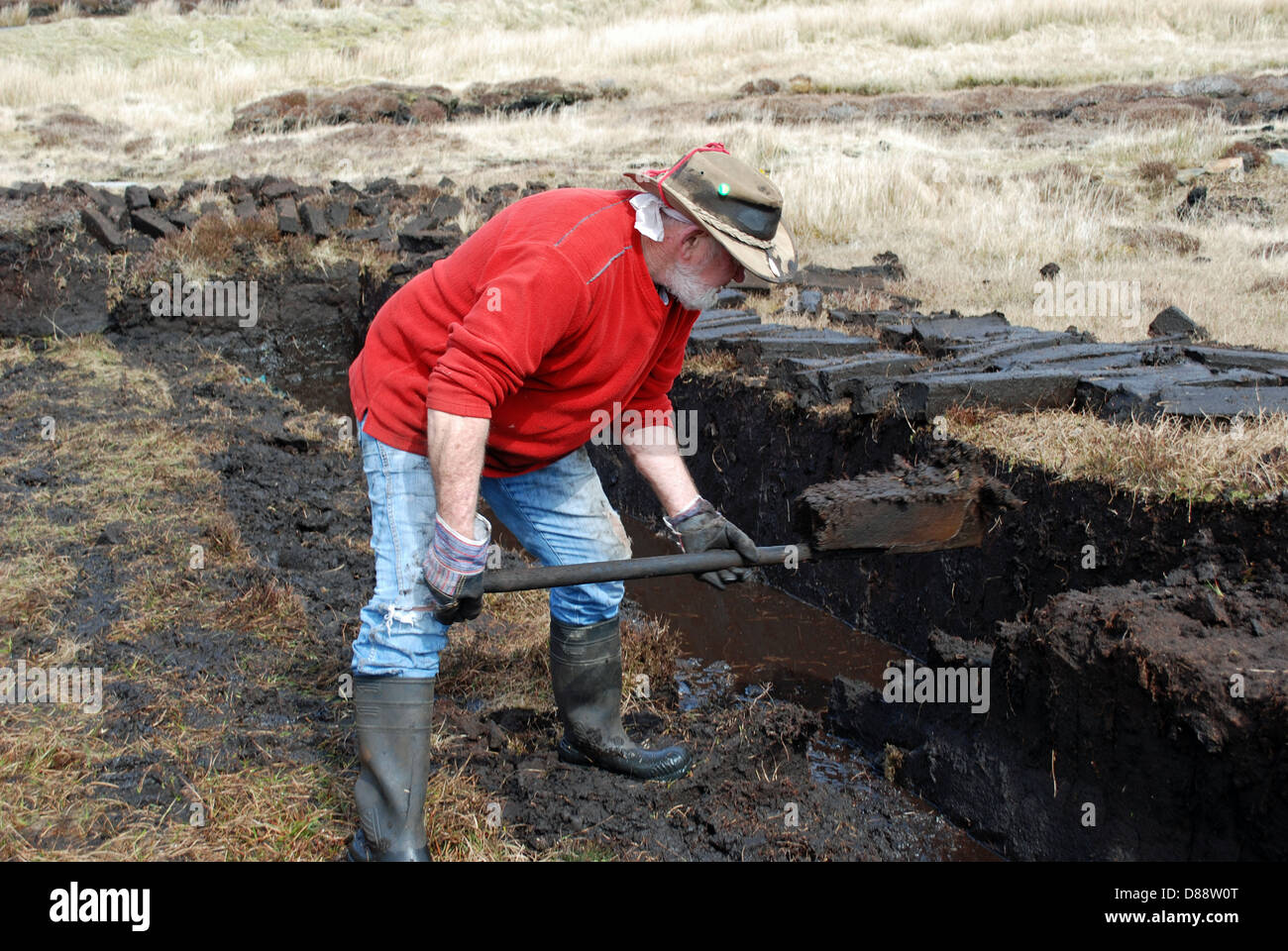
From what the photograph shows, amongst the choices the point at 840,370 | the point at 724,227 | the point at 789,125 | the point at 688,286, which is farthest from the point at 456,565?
the point at 789,125

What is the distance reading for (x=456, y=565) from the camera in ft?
9.73

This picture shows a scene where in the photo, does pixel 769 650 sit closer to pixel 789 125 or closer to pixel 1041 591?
pixel 1041 591

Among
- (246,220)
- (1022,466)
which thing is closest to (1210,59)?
(246,220)

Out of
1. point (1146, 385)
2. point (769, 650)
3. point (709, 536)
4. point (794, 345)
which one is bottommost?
point (769, 650)

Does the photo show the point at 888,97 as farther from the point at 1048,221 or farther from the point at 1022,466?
the point at 1022,466

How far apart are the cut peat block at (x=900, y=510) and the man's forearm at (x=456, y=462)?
125cm

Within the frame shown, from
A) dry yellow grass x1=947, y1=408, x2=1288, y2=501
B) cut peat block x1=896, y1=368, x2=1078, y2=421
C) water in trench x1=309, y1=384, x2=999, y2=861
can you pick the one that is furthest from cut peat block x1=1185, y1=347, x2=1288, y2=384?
water in trench x1=309, y1=384, x2=999, y2=861

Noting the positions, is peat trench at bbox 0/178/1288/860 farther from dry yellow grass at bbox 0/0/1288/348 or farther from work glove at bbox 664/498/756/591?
dry yellow grass at bbox 0/0/1288/348

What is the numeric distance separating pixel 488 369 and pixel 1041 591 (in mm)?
3479

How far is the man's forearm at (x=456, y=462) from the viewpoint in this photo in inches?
109

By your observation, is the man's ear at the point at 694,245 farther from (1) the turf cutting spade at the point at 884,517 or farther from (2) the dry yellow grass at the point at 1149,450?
(2) the dry yellow grass at the point at 1149,450

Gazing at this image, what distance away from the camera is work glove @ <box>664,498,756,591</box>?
366 centimetres

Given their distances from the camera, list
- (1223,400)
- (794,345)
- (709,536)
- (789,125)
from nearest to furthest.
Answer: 1. (709,536)
2. (1223,400)
3. (794,345)
4. (789,125)

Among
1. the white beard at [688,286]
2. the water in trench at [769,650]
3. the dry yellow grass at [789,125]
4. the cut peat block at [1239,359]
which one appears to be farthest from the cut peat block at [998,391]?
the white beard at [688,286]
